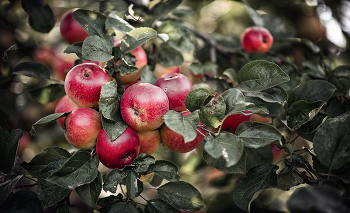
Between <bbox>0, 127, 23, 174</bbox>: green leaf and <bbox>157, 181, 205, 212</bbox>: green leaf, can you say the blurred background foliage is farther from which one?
<bbox>157, 181, 205, 212</bbox>: green leaf

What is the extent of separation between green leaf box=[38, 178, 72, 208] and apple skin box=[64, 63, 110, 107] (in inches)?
11.6

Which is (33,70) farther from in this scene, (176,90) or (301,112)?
(301,112)

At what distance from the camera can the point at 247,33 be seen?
4.42 ft

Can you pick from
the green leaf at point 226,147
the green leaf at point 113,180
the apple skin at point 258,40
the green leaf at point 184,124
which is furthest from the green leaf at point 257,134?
the apple skin at point 258,40

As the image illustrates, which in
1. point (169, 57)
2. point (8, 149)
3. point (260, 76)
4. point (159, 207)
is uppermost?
point (260, 76)

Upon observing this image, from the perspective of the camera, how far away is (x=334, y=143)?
2.18 ft

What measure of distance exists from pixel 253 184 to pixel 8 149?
880 millimetres

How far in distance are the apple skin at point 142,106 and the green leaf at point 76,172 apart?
7.3 inches

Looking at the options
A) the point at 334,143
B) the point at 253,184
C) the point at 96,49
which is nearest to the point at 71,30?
the point at 96,49

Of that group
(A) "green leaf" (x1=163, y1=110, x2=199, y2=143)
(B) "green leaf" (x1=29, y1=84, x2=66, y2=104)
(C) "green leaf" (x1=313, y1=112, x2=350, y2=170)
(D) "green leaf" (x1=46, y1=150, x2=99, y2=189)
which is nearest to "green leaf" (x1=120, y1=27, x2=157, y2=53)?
(A) "green leaf" (x1=163, y1=110, x2=199, y2=143)

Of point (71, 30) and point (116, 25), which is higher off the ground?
point (116, 25)

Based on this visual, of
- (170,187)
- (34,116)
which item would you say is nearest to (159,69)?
(170,187)

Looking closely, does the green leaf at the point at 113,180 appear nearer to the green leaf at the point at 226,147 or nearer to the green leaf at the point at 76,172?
the green leaf at the point at 76,172

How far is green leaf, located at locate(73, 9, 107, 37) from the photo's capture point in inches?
30.8
